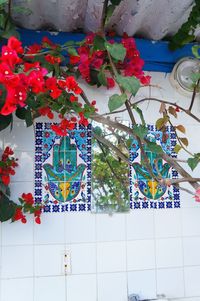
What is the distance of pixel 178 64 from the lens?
7.06 ft

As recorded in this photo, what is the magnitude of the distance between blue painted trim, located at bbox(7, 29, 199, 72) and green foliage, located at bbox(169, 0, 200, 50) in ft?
0.22

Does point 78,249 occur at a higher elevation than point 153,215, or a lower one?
lower

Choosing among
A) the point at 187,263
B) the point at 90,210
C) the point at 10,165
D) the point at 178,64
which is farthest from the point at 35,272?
the point at 178,64

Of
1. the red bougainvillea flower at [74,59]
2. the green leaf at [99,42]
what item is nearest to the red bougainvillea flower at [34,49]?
the red bougainvillea flower at [74,59]

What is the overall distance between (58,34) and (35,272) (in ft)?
4.49

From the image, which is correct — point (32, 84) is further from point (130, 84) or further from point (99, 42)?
point (99, 42)

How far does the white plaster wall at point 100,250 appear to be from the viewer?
1.91m

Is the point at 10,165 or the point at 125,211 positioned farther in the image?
the point at 125,211

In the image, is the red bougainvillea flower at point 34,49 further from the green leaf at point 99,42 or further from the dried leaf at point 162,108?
the dried leaf at point 162,108

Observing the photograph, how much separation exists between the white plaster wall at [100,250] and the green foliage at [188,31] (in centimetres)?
24

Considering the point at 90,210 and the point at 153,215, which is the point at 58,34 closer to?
the point at 90,210

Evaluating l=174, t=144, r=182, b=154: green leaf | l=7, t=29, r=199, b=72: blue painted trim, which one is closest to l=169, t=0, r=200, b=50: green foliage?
l=7, t=29, r=199, b=72: blue painted trim

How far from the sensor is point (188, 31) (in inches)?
75.6

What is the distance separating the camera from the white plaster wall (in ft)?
6.27
